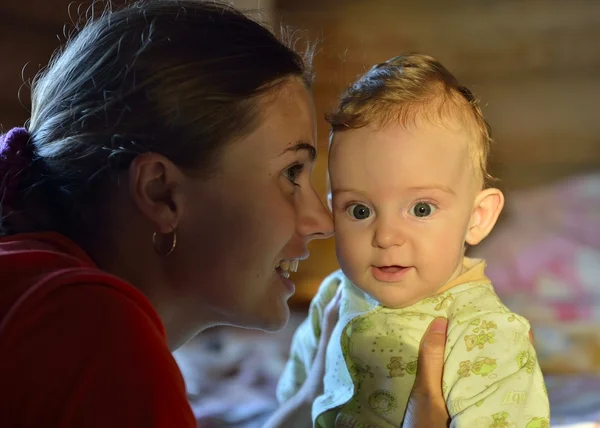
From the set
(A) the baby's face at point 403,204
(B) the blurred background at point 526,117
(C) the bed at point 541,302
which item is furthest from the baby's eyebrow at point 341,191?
(B) the blurred background at point 526,117

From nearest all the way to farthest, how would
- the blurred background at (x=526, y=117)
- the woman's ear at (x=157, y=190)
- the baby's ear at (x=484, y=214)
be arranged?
the woman's ear at (x=157, y=190) < the baby's ear at (x=484, y=214) < the blurred background at (x=526, y=117)

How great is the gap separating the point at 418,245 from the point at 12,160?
0.54 metres

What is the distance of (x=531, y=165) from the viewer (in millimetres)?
2041

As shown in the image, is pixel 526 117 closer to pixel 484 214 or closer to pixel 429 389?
pixel 484 214

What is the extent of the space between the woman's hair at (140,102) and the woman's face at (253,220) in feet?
0.08

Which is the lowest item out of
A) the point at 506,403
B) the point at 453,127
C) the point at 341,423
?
the point at 341,423

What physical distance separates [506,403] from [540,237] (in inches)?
44.3

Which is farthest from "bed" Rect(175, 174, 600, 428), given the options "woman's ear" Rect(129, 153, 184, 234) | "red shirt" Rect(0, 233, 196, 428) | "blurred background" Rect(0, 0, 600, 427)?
"red shirt" Rect(0, 233, 196, 428)

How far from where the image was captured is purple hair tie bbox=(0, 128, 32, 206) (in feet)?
2.91

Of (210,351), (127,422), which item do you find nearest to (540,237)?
(210,351)

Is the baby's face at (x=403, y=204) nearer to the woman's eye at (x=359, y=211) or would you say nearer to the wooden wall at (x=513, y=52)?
the woman's eye at (x=359, y=211)

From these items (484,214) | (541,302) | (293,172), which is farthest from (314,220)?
(541,302)

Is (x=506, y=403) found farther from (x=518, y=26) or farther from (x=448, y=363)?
(x=518, y=26)

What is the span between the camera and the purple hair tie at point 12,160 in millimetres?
887
